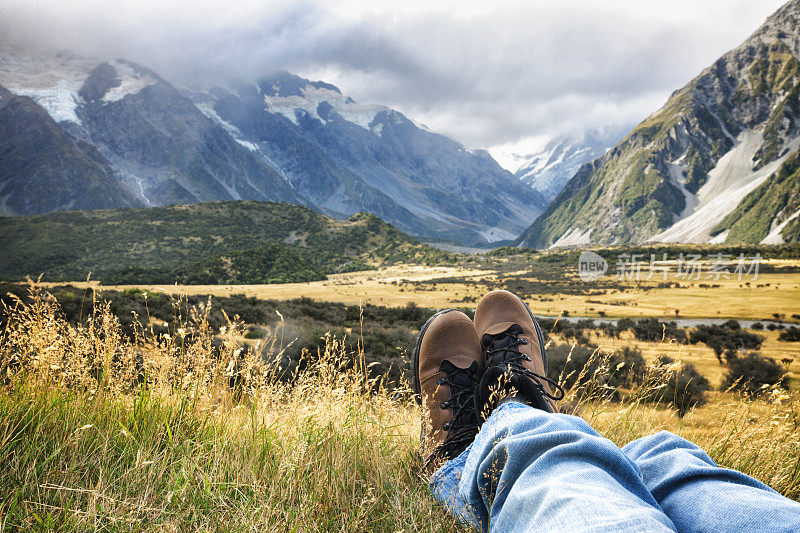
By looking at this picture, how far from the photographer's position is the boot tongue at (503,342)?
260 cm

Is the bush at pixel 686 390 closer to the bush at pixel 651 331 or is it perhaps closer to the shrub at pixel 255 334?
the bush at pixel 651 331

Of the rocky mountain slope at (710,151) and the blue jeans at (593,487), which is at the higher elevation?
the rocky mountain slope at (710,151)

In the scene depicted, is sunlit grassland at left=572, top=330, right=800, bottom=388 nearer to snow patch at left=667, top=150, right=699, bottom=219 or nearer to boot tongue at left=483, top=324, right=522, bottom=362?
boot tongue at left=483, top=324, right=522, bottom=362

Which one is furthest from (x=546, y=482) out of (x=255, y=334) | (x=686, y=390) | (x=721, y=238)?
(x=721, y=238)

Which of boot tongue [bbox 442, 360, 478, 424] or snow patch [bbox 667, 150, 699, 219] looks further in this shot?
snow patch [bbox 667, 150, 699, 219]

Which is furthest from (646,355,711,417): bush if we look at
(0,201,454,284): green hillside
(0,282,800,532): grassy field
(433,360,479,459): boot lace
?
(0,201,454,284): green hillside

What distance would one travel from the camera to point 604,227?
7062 inches

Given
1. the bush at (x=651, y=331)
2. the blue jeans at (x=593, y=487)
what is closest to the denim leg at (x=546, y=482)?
the blue jeans at (x=593, y=487)

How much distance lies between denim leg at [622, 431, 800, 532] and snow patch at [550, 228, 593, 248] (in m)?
198

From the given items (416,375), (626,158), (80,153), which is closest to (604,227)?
(626,158)

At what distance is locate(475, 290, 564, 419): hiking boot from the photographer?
1978 mm

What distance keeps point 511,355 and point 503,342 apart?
267mm

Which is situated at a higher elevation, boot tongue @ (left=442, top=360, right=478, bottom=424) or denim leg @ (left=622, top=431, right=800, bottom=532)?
denim leg @ (left=622, top=431, right=800, bottom=532)

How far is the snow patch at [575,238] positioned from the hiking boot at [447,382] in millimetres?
196354
